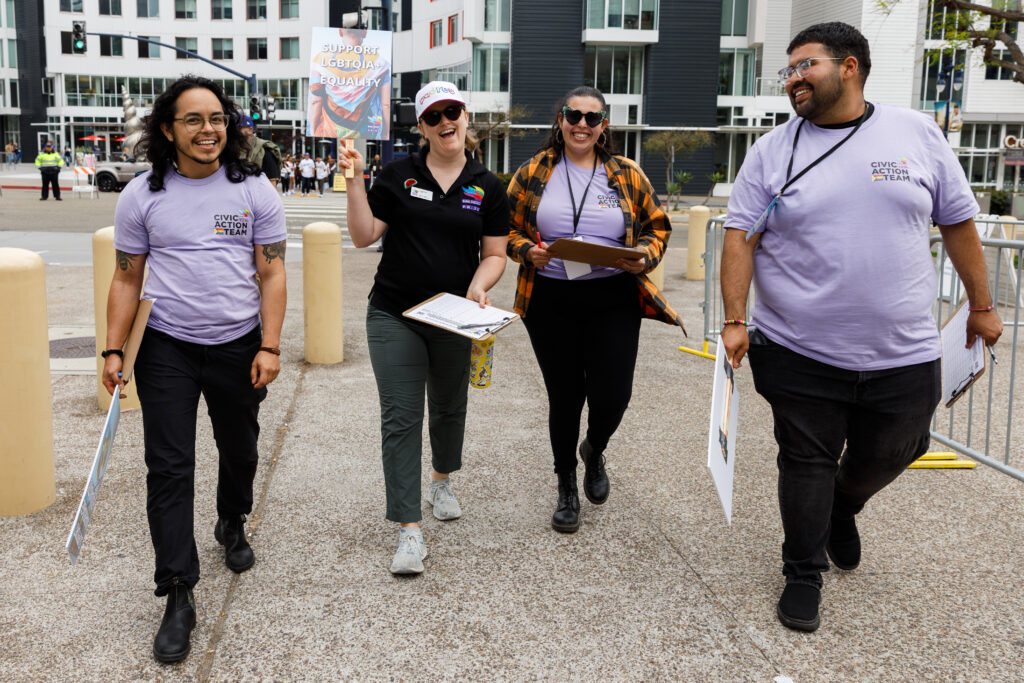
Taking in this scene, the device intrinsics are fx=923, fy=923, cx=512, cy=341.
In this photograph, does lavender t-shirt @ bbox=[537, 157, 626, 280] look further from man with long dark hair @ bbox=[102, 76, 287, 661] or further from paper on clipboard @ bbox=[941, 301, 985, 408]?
paper on clipboard @ bbox=[941, 301, 985, 408]

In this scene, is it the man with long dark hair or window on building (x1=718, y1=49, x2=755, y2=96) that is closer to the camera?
the man with long dark hair

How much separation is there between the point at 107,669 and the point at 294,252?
1348 centimetres

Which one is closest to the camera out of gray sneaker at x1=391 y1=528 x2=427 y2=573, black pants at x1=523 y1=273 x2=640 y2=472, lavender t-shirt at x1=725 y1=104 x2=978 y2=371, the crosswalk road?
lavender t-shirt at x1=725 y1=104 x2=978 y2=371

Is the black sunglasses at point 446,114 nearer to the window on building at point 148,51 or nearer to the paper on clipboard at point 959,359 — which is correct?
the paper on clipboard at point 959,359

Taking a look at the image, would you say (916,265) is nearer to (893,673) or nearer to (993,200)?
(893,673)

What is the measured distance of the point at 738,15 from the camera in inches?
2061

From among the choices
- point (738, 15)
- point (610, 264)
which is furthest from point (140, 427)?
point (738, 15)

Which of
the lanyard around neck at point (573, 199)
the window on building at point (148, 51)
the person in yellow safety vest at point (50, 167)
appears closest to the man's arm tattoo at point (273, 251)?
the lanyard around neck at point (573, 199)

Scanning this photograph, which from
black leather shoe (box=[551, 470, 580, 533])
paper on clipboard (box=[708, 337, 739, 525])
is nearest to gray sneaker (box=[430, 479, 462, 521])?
black leather shoe (box=[551, 470, 580, 533])

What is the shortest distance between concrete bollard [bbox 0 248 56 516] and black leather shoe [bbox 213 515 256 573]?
3.50 feet

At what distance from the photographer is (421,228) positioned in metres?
3.71

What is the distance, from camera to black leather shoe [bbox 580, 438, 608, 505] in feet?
14.6

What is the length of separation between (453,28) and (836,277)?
5454 centimetres

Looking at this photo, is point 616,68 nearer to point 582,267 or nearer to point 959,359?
point 582,267
